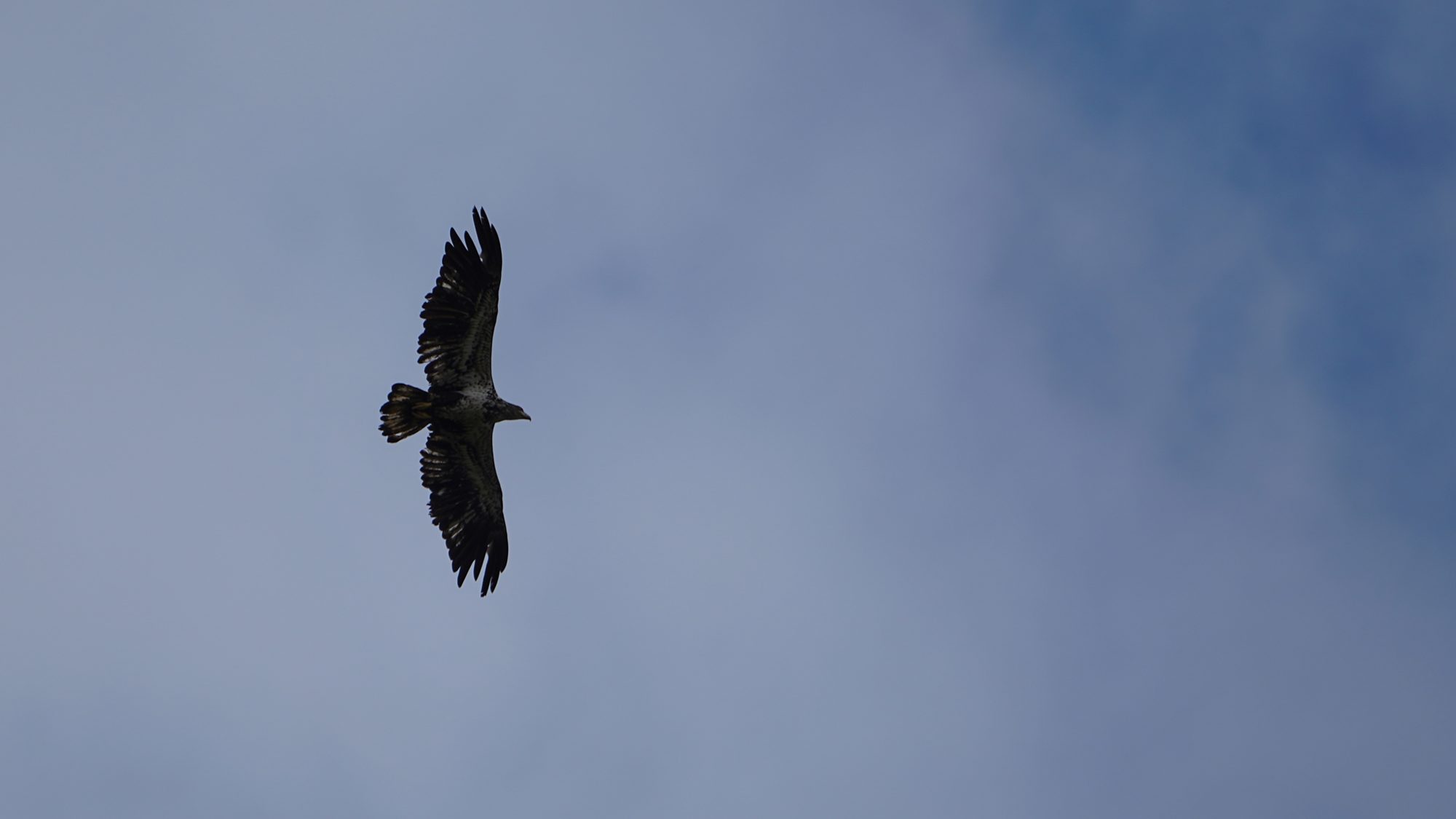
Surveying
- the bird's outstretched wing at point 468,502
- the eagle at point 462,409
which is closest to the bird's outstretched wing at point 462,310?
the eagle at point 462,409

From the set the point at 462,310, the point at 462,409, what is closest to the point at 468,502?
the point at 462,409

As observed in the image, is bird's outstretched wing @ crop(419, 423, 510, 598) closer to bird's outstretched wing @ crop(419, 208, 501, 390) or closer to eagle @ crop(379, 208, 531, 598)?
eagle @ crop(379, 208, 531, 598)

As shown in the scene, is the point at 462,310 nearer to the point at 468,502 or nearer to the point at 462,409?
the point at 462,409

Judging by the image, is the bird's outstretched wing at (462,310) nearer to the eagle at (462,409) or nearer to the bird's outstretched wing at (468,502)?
the eagle at (462,409)

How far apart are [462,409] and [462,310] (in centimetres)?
210

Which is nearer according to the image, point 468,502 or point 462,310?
point 462,310

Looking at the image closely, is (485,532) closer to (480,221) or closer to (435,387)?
(435,387)

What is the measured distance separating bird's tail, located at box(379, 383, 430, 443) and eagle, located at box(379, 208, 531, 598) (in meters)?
0.01

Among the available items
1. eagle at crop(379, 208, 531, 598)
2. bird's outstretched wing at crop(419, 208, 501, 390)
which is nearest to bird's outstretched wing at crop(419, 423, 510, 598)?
eagle at crop(379, 208, 531, 598)

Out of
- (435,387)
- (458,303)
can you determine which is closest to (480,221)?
(458,303)

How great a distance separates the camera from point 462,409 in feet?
87.8

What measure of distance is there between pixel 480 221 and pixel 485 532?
674cm

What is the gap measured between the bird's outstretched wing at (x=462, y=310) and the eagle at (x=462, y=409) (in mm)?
13

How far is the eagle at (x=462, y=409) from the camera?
83.9 feet
